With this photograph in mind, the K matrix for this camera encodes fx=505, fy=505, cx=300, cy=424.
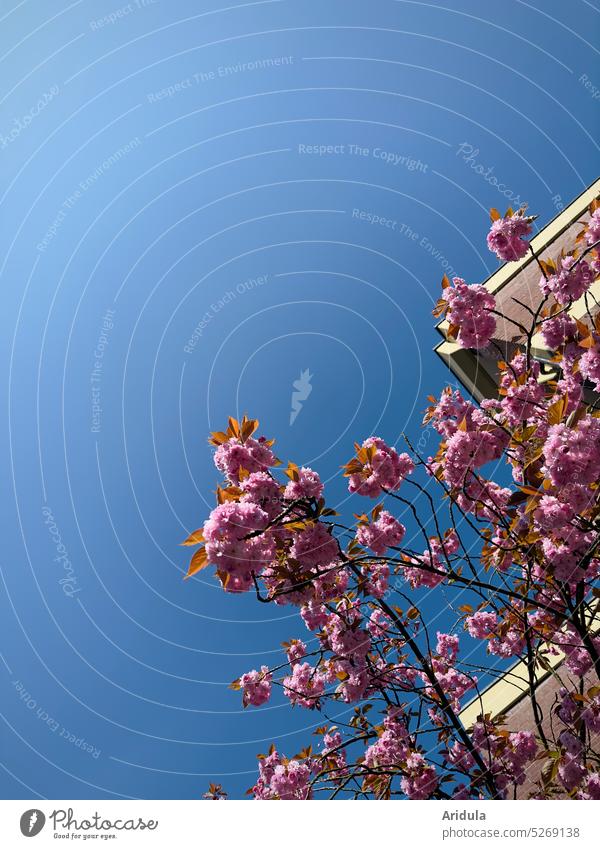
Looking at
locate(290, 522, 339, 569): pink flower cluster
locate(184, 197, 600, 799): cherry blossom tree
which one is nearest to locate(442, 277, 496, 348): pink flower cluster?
locate(184, 197, 600, 799): cherry blossom tree

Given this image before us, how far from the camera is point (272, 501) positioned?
10.7 feet

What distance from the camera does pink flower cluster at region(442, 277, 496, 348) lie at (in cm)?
489

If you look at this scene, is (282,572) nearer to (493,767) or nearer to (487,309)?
(493,767)

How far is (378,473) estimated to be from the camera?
4270mm

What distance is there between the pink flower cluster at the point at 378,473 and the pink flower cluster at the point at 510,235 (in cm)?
227

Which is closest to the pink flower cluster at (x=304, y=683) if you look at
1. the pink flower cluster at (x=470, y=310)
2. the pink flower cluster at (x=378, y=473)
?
the pink flower cluster at (x=378, y=473)

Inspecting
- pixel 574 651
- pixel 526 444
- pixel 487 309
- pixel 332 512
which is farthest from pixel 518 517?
pixel 487 309

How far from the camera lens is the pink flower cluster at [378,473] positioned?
4273 millimetres

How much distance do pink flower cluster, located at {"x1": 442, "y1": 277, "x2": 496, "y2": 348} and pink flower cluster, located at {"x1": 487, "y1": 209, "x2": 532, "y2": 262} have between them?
0.40 metres

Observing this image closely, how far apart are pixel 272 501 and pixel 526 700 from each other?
24.7 ft

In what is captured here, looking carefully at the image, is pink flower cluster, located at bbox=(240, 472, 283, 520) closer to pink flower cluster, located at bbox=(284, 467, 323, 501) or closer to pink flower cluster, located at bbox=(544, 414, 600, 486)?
pink flower cluster, located at bbox=(284, 467, 323, 501)

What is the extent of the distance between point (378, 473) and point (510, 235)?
8.59ft
